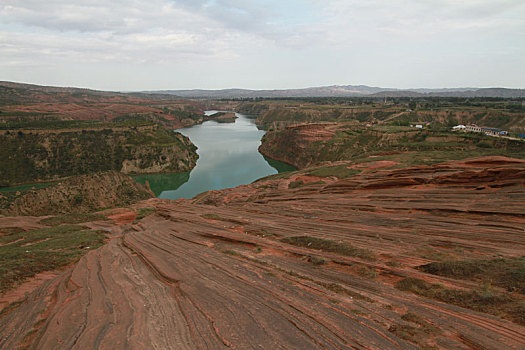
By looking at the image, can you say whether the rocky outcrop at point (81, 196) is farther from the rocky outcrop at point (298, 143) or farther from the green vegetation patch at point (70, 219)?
the rocky outcrop at point (298, 143)

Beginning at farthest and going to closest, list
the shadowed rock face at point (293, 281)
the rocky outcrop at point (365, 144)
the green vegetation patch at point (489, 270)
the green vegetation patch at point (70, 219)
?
1. the rocky outcrop at point (365, 144)
2. the green vegetation patch at point (70, 219)
3. the green vegetation patch at point (489, 270)
4. the shadowed rock face at point (293, 281)

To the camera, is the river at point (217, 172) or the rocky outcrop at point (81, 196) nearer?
the rocky outcrop at point (81, 196)

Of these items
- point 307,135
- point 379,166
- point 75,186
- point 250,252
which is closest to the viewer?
point 250,252

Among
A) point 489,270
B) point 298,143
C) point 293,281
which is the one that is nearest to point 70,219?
point 293,281

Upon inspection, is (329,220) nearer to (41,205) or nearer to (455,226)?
(455,226)

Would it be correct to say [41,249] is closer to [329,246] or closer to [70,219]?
[70,219]

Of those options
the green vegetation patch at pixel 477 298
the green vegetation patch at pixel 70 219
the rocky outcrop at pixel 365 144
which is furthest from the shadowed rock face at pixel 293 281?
the rocky outcrop at pixel 365 144

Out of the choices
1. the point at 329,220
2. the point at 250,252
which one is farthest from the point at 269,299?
the point at 329,220
